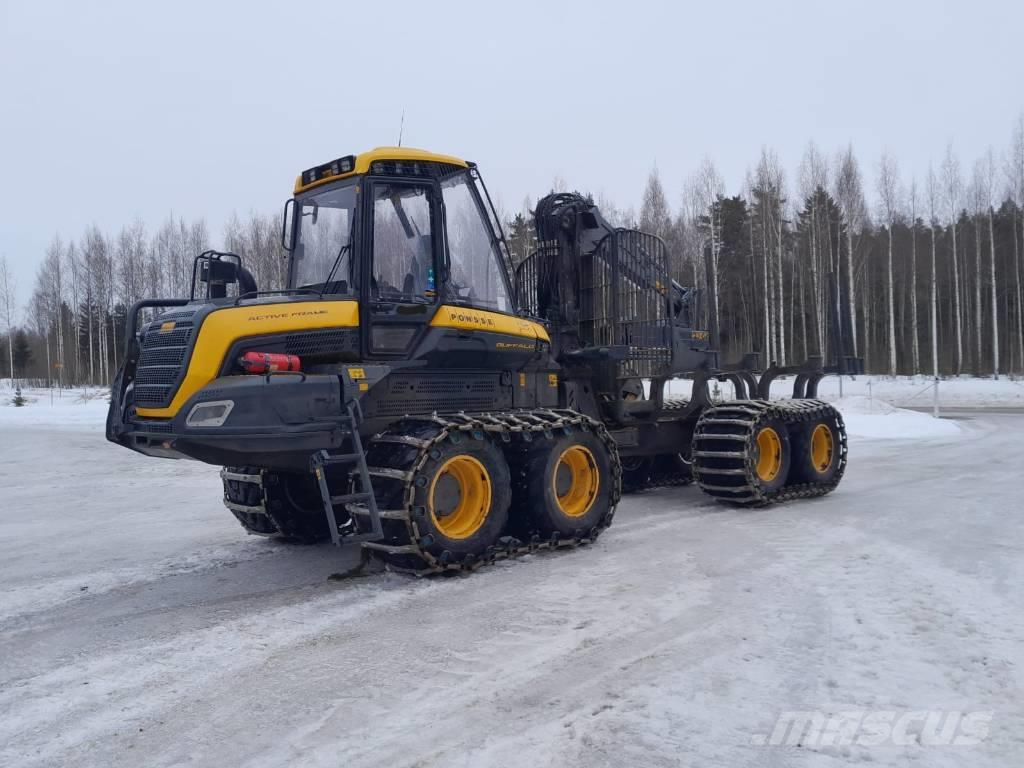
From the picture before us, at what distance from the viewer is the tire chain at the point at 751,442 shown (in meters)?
8.82

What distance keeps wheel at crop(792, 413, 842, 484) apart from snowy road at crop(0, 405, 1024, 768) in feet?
5.24

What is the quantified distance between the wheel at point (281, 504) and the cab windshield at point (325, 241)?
1.77 metres

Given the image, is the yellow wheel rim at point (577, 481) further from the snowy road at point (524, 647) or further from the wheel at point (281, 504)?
the wheel at point (281, 504)

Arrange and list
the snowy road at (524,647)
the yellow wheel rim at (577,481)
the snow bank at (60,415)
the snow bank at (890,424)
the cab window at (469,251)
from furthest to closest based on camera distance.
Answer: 1. the snow bank at (60,415)
2. the snow bank at (890,424)
3. the yellow wheel rim at (577,481)
4. the cab window at (469,251)
5. the snowy road at (524,647)

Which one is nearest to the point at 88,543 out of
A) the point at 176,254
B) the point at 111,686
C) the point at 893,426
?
the point at 111,686

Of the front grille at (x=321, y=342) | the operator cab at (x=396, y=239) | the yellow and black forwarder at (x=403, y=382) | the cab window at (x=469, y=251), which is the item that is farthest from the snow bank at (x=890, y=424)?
the front grille at (x=321, y=342)

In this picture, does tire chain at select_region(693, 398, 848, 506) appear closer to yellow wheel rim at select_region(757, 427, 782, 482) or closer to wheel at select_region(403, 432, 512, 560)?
yellow wheel rim at select_region(757, 427, 782, 482)

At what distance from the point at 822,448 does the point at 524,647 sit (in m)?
6.94

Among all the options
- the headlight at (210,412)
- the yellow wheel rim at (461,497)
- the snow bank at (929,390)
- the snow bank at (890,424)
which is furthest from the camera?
the snow bank at (929,390)

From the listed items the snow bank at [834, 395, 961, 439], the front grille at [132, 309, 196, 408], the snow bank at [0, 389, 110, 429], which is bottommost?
the snow bank at [834, 395, 961, 439]

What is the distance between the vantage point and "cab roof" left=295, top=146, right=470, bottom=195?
6371mm

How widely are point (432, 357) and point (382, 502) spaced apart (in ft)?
4.38

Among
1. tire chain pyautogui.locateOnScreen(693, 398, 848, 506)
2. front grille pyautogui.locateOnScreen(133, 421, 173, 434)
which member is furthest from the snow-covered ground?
front grille pyautogui.locateOnScreen(133, 421, 173, 434)

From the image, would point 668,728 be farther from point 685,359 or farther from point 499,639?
point 685,359
